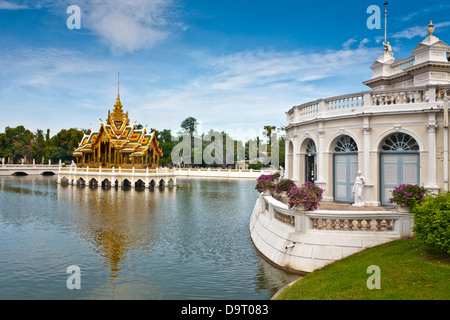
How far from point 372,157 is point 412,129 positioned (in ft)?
6.70

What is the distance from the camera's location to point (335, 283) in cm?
843

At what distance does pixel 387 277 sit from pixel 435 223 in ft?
6.41

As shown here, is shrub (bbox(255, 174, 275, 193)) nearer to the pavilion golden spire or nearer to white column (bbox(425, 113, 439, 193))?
white column (bbox(425, 113, 439, 193))

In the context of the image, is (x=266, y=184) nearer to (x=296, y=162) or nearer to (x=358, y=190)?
(x=296, y=162)

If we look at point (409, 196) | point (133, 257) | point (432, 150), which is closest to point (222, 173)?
point (133, 257)

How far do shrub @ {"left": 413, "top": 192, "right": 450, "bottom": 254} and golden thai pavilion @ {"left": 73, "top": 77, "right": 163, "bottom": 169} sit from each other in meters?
46.2

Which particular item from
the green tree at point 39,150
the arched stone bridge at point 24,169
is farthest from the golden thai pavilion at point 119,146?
the green tree at point 39,150

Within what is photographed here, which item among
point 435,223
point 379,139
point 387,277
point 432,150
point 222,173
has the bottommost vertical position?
point 387,277

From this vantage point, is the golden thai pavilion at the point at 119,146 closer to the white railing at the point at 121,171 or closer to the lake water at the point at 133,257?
the white railing at the point at 121,171

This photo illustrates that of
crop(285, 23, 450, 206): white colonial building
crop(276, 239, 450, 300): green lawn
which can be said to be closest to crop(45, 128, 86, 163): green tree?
crop(285, 23, 450, 206): white colonial building

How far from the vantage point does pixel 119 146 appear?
5250cm
